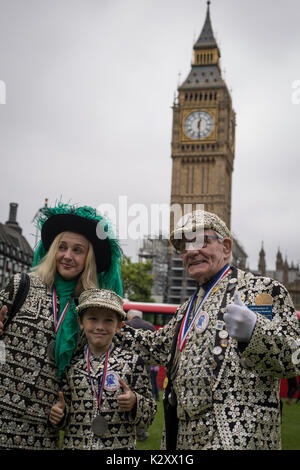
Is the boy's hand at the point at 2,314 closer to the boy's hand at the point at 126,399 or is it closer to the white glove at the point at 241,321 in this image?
the boy's hand at the point at 126,399

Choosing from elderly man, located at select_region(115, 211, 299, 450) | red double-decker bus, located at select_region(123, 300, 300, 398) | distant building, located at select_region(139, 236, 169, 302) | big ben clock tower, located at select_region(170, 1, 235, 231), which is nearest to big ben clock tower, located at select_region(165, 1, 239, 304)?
big ben clock tower, located at select_region(170, 1, 235, 231)

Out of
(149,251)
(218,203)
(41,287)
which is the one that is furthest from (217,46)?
(41,287)

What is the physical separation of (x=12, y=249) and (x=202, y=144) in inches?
1246

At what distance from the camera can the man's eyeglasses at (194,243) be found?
3.24 metres

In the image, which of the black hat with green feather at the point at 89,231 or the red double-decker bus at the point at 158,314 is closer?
the black hat with green feather at the point at 89,231

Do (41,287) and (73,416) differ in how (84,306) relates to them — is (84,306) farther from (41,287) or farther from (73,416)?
(73,416)

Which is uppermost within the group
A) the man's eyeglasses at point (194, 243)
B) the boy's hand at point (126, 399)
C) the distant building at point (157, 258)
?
the distant building at point (157, 258)

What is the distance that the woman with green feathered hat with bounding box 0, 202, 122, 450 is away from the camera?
3.12m

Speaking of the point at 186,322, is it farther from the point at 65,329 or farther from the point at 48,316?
the point at 48,316

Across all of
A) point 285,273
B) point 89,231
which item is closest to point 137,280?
point 285,273

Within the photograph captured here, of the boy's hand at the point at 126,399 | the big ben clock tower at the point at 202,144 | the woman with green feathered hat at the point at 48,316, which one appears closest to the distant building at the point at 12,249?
the big ben clock tower at the point at 202,144

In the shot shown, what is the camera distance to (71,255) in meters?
3.60

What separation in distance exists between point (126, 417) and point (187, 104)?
6923 cm

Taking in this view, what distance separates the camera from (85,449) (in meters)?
3.01
